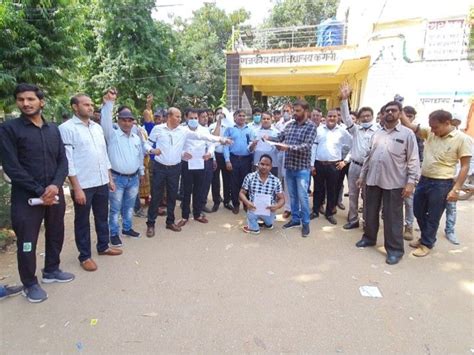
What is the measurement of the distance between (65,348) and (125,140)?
7.81 feet

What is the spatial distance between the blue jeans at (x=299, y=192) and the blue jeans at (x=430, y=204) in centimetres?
143

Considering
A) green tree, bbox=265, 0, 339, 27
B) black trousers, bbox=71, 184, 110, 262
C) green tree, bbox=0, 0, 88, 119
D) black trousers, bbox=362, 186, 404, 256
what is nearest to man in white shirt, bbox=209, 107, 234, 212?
black trousers, bbox=71, 184, 110, 262

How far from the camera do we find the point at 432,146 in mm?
4047

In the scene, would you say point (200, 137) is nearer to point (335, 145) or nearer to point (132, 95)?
point (335, 145)

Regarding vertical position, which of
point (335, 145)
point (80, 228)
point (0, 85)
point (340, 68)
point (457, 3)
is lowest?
point (80, 228)

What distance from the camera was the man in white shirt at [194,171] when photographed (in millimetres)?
4973

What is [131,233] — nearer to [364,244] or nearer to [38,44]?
[364,244]

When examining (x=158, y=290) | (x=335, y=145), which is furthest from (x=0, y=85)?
(x=335, y=145)

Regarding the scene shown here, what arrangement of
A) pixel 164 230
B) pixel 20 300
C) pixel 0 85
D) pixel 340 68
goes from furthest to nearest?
pixel 340 68 < pixel 0 85 < pixel 164 230 < pixel 20 300

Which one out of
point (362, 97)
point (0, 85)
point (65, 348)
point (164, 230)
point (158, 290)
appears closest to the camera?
point (65, 348)

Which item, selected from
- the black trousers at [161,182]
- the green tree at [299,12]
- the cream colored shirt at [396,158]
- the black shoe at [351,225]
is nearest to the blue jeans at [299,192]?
the black shoe at [351,225]

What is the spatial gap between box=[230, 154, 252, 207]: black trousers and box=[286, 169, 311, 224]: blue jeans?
1.03 meters

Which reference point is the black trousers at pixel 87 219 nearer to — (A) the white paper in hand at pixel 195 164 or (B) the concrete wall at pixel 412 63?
(A) the white paper in hand at pixel 195 164

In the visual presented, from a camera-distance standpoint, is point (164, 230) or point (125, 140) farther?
point (164, 230)
